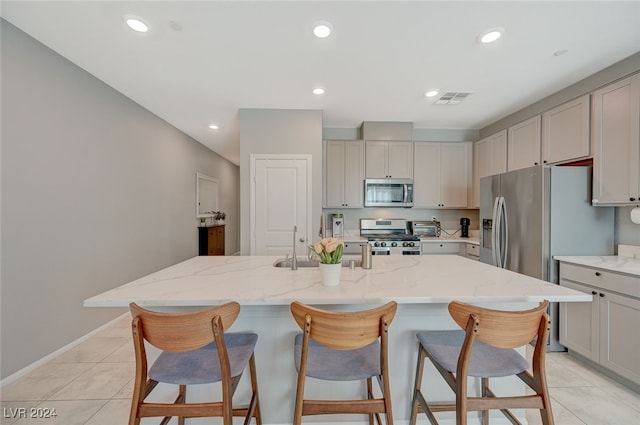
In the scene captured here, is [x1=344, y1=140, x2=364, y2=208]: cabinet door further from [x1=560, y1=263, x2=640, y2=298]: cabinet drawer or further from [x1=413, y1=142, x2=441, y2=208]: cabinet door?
[x1=560, y1=263, x2=640, y2=298]: cabinet drawer

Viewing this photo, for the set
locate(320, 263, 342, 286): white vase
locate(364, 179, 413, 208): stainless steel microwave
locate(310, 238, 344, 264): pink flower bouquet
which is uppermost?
locate(364, 179, 413, 208): stainless steel microwave

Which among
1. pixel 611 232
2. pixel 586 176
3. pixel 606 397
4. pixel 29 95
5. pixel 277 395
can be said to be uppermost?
pixel 29 95

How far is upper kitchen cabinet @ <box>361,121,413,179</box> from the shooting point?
4230mm

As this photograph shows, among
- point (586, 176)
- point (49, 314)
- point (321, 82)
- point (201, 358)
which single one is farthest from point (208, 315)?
point (586, 176)

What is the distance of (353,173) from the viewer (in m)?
4.25

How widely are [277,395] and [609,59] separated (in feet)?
12.7

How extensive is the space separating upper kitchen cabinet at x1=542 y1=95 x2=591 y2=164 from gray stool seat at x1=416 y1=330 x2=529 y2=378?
8.28ft

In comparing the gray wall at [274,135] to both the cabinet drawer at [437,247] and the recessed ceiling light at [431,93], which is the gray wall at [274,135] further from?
the cabinet drawer at [437,247]

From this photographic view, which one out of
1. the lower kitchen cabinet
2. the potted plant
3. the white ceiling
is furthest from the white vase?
the lower kitchen cabinet

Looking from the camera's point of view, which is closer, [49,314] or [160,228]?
[49,314]

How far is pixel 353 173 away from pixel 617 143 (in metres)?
2.81

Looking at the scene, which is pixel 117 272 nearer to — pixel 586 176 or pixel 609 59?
pixel 586 176

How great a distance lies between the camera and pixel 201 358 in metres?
1.29

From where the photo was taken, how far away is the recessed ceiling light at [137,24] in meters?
1.95
